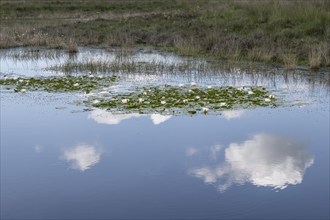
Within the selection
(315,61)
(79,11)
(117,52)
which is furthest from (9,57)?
(79,11)

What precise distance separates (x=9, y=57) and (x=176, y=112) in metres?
10.2

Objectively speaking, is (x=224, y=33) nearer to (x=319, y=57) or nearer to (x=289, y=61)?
(x=289, y=61)

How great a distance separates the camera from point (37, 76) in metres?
15.4

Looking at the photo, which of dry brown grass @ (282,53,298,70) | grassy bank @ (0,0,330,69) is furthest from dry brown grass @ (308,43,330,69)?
dry brown grass @ (282,53,298,70)

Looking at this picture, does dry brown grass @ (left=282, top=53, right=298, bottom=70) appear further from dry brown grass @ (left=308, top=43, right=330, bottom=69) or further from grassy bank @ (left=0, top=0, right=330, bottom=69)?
dry brown grass @ (left=308, top=43, right=330, bottom=69)

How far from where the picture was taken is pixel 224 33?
20219 mm

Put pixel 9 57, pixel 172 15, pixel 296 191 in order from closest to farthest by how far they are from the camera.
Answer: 1. pixel 296 191
2. pixel 9 57
3. pixel 172 15

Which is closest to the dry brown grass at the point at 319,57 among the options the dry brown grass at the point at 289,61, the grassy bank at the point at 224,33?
the grassy bank at the point at 224,33

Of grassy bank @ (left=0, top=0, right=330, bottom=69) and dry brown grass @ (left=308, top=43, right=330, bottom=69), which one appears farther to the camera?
grassy bank @ (left=0, top=0, right=330, bottom=69)

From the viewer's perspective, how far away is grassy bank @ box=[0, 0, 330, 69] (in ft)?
57.2

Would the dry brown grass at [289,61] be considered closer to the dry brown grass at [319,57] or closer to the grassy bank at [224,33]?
the grassy bank at [224,33]

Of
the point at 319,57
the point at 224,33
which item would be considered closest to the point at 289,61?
the point at 319,57

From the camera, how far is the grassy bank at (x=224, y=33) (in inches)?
686

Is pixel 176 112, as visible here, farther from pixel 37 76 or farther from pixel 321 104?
pixel 37 76
